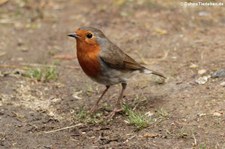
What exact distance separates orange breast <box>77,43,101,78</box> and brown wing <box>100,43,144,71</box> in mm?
93

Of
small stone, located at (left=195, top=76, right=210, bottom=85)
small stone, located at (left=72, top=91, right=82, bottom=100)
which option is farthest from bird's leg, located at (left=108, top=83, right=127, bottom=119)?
small stone, located at (left=195, top=76, right=210, bottom=85)

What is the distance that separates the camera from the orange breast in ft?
19.1

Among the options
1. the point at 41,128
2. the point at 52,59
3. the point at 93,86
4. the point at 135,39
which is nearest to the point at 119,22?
the point at 135,39

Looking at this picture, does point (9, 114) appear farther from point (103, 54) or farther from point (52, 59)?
point (52, 59)

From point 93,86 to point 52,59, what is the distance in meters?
1.15

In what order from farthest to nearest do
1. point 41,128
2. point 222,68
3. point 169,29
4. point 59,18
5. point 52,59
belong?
point 59,18, point 169,29, point 52,59, point 222,68, point 41,128

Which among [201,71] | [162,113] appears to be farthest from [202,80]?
[162,113]

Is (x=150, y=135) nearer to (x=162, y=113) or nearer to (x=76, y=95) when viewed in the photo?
(x=162, y=113)

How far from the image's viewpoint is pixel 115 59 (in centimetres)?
605

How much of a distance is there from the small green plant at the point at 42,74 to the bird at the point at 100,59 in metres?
1.07

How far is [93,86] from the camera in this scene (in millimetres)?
6953

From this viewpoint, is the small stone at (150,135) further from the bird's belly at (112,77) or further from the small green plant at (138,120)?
the bird's belly at (112,77)

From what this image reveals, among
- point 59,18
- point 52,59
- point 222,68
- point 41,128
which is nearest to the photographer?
point 41,128

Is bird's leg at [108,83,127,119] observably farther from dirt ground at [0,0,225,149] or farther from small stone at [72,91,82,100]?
small stone at [72,91,82,100]
